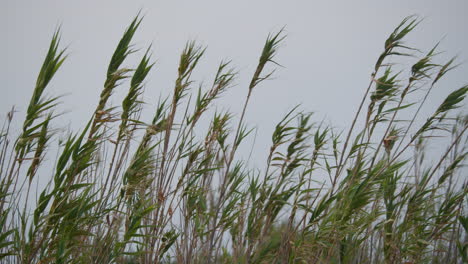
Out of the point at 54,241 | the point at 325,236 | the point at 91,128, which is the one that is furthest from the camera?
the point at 325,236

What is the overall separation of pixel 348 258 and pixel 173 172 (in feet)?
4.87

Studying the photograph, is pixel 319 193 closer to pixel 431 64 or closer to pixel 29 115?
pixel 431 64

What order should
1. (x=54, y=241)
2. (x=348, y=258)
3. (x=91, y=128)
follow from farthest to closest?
(x=348, y=258) < (x=91, y=128) < (x=54, y=241)

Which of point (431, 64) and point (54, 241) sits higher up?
point (431, 64)

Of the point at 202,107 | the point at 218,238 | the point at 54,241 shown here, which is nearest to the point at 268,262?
the point at 218,238

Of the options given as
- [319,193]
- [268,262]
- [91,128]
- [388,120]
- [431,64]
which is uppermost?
[431,64]

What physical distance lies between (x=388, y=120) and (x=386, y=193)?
610mm

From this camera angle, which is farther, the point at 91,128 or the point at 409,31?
the point at 409,31

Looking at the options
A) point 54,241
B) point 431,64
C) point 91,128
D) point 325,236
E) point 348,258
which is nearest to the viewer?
point 54,241

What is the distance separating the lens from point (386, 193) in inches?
155

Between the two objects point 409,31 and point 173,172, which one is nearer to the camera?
point 173,172

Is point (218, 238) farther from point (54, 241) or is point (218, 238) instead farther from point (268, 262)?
point (54, 241)

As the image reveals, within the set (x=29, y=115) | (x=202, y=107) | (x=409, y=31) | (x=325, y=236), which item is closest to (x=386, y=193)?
(x=325, y=236)

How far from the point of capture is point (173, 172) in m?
3.54
